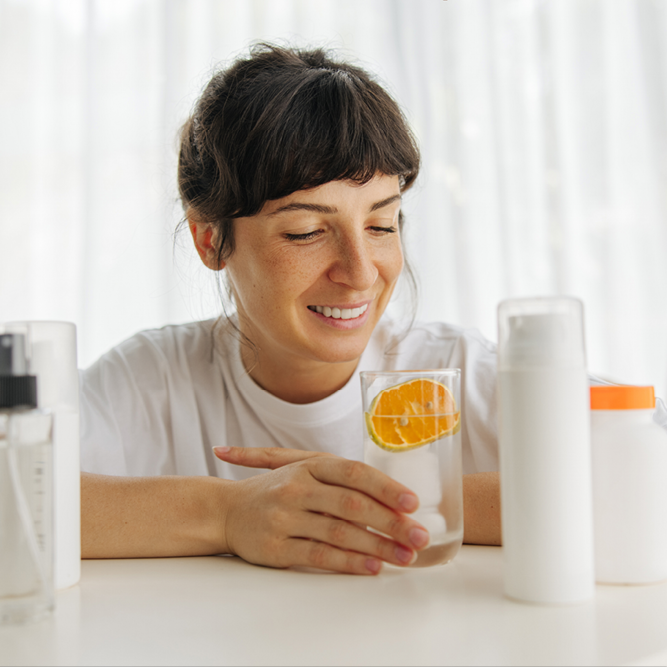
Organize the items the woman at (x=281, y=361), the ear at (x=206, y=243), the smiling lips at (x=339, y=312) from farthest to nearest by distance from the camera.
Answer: the ear at (x=206, y=243) < the smiling lips at (x=339, y=312) < the woman at (x=281, y=361)

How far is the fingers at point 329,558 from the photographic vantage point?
735mm

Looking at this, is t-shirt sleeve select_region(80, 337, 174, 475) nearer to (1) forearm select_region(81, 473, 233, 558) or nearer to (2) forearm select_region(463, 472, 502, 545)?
(1) forearm select_region(81, 473, 233, 558)

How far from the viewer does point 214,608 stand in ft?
2.12

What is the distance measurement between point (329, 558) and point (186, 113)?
2320mm

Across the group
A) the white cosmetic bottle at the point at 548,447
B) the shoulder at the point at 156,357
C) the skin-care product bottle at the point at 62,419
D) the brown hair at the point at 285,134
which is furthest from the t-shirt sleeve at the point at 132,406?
the white cosmetic bottle at the point at 548,447

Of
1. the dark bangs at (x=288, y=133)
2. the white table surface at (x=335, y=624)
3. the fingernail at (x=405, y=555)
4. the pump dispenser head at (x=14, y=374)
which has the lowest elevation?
the white table surface at (x=335, y=624)

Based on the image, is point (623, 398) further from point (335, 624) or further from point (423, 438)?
point (335, 624)

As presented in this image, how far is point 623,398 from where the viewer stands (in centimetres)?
66

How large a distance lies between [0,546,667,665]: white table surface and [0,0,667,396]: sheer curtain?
6.10 ft

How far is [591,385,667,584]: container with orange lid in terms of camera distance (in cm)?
66

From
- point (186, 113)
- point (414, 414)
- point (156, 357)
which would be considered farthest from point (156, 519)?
point (186, 113)

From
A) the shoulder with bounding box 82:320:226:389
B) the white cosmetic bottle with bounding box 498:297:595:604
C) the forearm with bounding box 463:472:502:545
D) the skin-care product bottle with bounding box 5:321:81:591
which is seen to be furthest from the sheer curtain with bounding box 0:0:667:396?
the white cosmetic bottle with bounding box 498:297:595:604

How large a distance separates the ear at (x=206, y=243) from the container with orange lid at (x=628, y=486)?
88 cm

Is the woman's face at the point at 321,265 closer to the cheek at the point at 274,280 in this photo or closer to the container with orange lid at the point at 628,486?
the cheek at the point at 274,280
